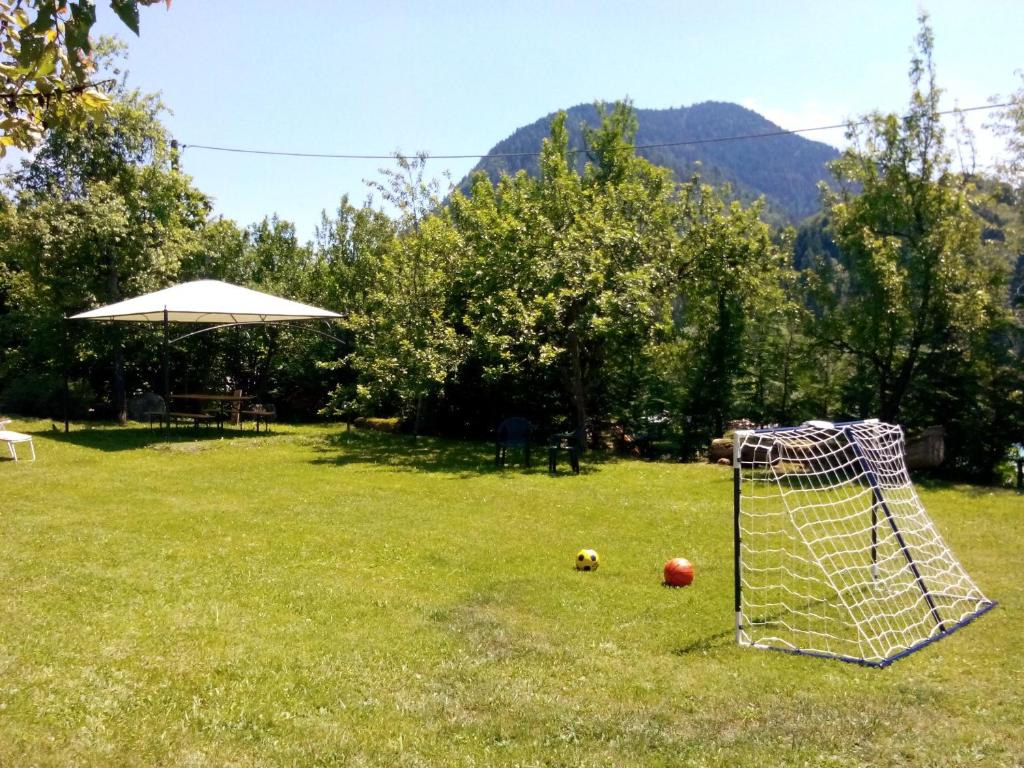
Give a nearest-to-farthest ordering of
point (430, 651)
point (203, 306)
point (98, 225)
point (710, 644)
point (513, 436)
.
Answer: point (430, 651) < point (710, 644) < point (513, 436) < point (203, 306) < point (98, 225)

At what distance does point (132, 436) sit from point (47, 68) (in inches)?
612

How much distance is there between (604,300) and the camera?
14.9m

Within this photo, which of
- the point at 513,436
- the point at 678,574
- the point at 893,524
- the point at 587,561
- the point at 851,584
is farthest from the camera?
the point at 513,436

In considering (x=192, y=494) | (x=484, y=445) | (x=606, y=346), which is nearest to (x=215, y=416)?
(x=484, y=445)

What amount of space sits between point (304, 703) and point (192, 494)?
23.2ft

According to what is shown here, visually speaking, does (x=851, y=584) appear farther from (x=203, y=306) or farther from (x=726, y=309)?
(x=203, y=306)

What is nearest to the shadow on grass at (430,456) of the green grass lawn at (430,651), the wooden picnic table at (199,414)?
the wooden picnic table at (199,414)

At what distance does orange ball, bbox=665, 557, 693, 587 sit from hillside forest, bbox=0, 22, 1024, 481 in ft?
25.0

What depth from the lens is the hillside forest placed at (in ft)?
49.2

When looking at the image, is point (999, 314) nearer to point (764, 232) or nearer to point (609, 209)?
point (764, 232)

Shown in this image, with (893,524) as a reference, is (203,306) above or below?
above

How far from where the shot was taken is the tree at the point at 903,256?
48.1 feet

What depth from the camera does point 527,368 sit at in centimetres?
1697

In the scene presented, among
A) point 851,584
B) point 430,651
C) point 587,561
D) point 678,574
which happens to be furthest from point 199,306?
point 851,584
